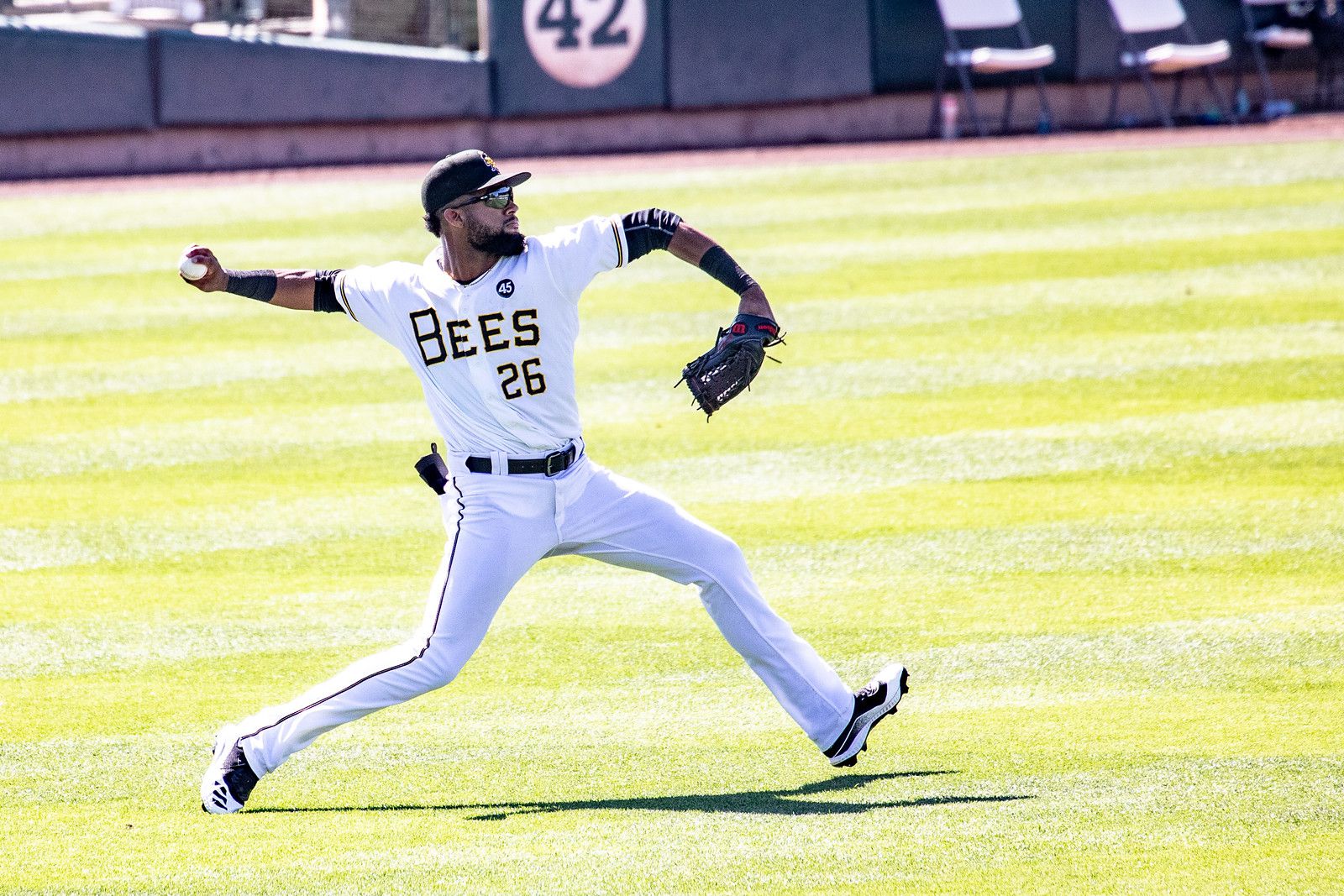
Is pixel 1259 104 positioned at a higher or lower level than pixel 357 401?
higher

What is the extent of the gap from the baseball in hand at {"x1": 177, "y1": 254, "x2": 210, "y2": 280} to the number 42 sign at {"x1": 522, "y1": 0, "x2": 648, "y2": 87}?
10838mm

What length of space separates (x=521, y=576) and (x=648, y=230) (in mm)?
1045

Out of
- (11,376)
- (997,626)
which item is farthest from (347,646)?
(11,376)

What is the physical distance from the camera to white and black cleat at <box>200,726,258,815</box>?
14.9ft

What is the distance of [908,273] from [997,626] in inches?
210

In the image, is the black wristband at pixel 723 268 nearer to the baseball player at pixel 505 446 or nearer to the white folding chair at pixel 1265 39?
the baseball player at pixel 505 446

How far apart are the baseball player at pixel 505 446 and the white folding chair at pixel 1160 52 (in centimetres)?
1182

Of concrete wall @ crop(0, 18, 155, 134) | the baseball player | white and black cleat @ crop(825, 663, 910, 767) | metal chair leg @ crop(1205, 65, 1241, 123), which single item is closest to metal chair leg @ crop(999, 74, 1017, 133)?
metal chair leg @ crop(1205, 65, 1241, 123)

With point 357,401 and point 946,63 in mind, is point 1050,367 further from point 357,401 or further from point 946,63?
point 946,63

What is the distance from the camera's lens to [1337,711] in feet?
16.6

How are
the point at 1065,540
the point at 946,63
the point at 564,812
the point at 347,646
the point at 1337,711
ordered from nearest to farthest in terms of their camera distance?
the point at 564,812, the point at 1337,711, the point at 347,646, the point at 1065,540, the point at 946,63

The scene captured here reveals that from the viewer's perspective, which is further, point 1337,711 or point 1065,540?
point 1065,540

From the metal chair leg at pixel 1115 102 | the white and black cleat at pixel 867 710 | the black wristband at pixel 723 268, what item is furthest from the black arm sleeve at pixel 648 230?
the metal chair leg at pixel 1115 102

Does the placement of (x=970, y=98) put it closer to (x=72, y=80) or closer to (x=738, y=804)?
(x=72, y=80)
